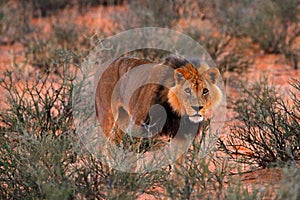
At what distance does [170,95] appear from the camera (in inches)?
196

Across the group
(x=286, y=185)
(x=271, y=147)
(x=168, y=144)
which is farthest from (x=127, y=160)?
(x=271, y=147)

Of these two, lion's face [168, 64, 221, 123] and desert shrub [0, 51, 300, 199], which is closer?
Result: desert shrub [0, 51, 300, 199]

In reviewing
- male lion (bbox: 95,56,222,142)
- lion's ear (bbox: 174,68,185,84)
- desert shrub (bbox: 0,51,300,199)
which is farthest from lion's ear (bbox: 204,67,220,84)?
desert shrub (bbox: 0,51,300,199)

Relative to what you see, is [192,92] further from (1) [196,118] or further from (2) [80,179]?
(2) [80,179]

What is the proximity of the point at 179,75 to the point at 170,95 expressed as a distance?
7.5 inches

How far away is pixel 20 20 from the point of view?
42.7ft

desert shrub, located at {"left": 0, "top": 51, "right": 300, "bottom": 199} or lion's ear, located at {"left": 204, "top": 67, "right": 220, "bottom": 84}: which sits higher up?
lion's ear, located at {"left": 204, "top": 67, "right": 220, "bottom": 84}

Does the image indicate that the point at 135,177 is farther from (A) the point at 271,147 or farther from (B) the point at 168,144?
(A) the point at 271,147

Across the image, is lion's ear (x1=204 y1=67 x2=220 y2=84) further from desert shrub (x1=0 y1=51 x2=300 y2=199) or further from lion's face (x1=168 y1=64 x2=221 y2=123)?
desert shrub (x1=0 y1=51 x2=300 y2=199)

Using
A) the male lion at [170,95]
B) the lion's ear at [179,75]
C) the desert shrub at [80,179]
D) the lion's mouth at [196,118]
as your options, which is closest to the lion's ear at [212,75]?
the male lion at [170,95]

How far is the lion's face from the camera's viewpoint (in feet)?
15.9

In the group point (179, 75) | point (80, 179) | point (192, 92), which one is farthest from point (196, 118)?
point (80, 179)

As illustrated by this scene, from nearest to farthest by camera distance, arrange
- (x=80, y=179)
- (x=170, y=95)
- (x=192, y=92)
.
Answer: (x=80, y=179), (x=192, y=92), (x=170, y=95)

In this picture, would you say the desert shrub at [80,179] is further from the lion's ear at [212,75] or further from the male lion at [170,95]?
A: the lion's ear at [212,75]
